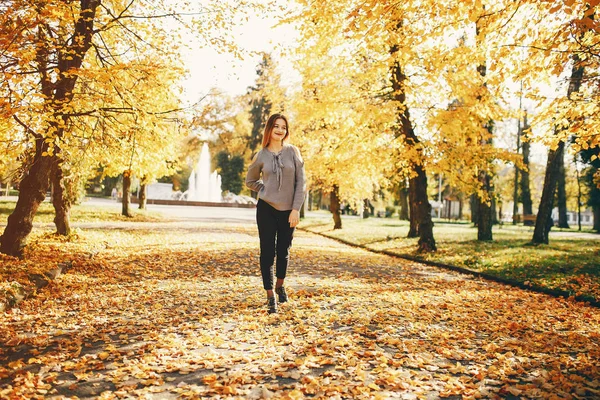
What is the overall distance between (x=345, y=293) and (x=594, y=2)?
4587 millimetres

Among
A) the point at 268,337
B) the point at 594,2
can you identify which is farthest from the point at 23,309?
the point at 594,2

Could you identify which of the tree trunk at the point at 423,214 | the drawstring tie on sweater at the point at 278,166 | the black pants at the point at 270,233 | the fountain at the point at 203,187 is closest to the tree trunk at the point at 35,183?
the drawstring tie on sweater at the point at 278,166

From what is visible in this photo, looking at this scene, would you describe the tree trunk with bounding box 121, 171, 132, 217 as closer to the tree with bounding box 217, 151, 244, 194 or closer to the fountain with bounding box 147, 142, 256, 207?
the fountain with bounding box 147, 142, 256, 207

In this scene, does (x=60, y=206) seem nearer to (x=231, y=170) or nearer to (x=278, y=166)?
(x=278, y=166)

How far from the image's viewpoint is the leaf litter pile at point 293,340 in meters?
3.21

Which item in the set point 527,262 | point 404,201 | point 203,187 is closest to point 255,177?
point 527,262

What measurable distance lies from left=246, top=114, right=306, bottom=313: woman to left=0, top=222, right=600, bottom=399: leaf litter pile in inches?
29.0

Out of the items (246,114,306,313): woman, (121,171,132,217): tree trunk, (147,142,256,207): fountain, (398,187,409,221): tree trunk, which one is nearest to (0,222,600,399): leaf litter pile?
(246,114,306,313): woman

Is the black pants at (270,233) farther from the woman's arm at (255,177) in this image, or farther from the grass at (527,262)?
the grass at (527,262)

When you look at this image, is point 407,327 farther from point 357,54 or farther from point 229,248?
point 357,54

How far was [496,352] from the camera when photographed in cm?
406

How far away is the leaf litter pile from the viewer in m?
3.21

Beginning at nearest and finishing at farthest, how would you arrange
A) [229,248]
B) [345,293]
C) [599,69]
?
[345,293] → [599,69] → [229,248]

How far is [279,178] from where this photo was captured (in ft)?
16.8
